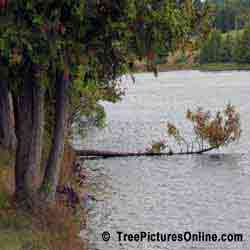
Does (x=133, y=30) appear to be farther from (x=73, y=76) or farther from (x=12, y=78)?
(x=12, y=78)

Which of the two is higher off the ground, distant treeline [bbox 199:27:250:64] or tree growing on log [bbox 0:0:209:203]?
tree growing on log [bbox 0:0:209:203]

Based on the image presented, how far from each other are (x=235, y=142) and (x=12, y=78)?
3291cm

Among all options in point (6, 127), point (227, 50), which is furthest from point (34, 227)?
point (227, 50)

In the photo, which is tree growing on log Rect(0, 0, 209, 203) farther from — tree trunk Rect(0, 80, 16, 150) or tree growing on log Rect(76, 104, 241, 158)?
tree growing on log Rect(76, 104, 241, 158)

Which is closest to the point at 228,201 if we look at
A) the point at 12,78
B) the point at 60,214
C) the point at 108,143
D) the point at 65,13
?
the point at 60,214

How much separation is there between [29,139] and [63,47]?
12.3 ft

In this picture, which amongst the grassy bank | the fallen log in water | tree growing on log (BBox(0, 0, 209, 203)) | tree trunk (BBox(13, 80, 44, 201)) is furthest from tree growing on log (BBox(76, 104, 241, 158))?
tree growing on log (BBox(0, 0, 209, 203))

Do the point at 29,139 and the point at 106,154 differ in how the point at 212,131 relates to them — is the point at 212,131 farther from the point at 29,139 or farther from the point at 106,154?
the point at 29,139

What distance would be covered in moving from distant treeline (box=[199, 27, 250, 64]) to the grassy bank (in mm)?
171830

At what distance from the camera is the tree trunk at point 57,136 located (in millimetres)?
18420

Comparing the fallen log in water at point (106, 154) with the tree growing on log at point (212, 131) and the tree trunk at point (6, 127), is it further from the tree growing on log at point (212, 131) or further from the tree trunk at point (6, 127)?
the tree trunk at point (6, 127)

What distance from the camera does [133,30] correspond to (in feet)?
54.0

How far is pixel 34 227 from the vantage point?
17234 millimetres

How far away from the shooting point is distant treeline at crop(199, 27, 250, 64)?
188m
